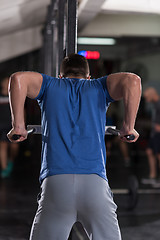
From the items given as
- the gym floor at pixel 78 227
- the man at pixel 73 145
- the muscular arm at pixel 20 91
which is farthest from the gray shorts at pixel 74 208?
the gym floor at pixel 78 227

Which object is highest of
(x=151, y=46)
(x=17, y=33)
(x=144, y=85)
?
(x=17, y=33)

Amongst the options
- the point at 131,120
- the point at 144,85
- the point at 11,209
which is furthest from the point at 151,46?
the point at 131,120

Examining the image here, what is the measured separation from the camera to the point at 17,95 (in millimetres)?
1568

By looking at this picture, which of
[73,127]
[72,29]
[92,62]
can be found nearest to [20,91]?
[73,127]

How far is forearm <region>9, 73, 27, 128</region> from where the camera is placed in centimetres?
155

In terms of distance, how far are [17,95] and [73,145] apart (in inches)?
11.9

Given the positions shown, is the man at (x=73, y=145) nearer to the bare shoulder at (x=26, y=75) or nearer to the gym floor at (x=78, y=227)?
the bare shoulder at (x=26, y=75)

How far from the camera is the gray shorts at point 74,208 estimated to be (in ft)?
5.12

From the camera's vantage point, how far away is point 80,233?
11.9 ft

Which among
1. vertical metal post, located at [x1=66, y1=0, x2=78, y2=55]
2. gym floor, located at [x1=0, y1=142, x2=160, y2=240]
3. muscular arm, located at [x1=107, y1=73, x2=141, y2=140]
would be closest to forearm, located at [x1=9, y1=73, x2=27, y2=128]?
muscular arm, located at [x1=107, y1=73, x2=141, y2=140]

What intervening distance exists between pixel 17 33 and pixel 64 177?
6754 mm

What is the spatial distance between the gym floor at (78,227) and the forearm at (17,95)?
6.18 feet

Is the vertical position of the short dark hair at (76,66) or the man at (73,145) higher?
the short dark hair at (76,66)

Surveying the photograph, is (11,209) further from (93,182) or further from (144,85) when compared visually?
(144,85)
